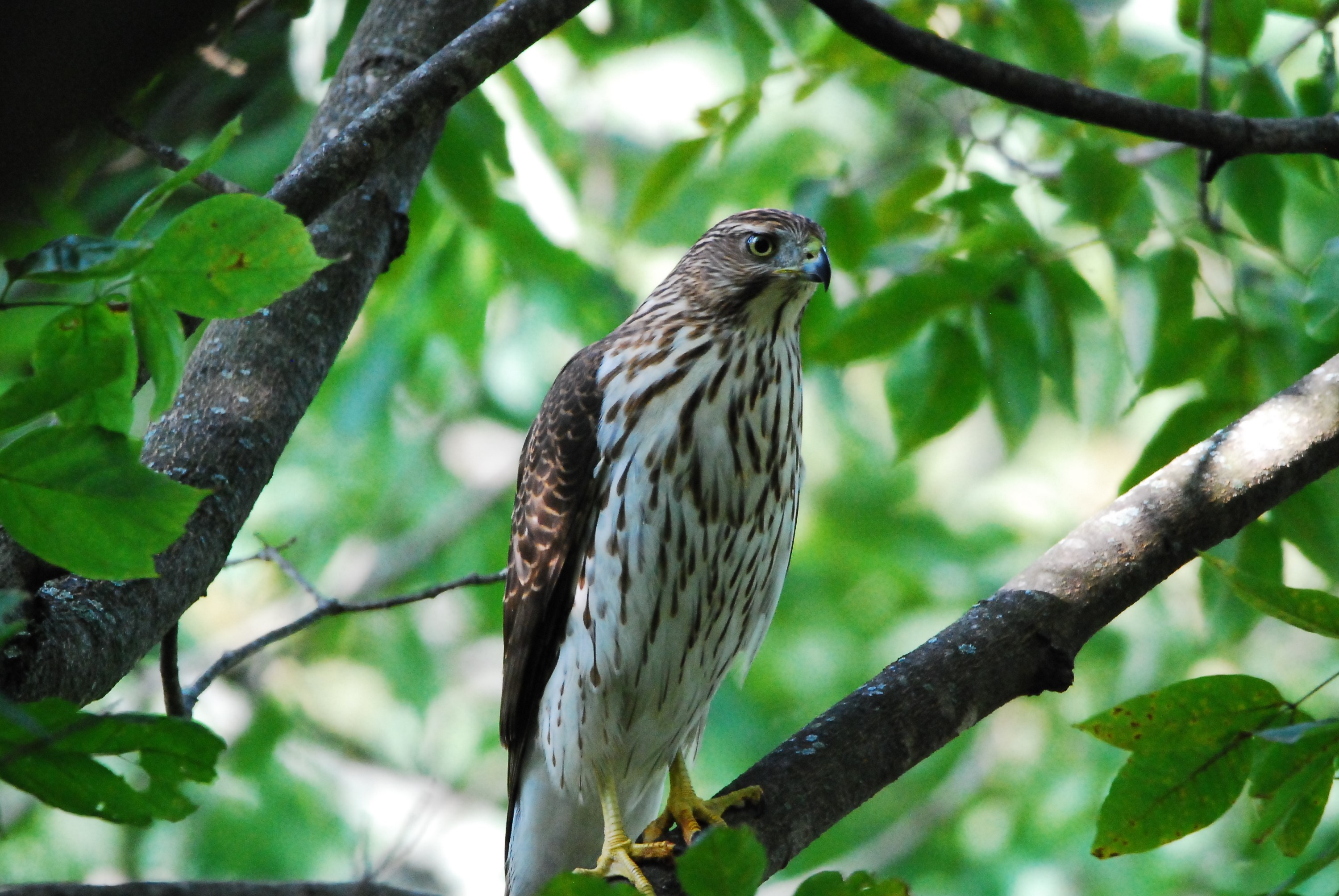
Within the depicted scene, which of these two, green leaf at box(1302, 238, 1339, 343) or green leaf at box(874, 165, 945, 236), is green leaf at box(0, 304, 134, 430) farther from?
green leaf at box(874, 165, 945, 236)

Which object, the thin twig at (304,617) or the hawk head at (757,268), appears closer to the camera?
the thin twig at (304,617)

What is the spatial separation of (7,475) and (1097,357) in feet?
16.5

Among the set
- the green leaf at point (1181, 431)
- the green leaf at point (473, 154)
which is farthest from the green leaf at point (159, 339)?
the green leaf at point (1181, 431)

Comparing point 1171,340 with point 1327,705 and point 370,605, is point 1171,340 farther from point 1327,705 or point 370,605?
point 1327,705

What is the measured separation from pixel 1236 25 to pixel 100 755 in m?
3.93

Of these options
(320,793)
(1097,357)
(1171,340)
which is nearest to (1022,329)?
(1171,340)

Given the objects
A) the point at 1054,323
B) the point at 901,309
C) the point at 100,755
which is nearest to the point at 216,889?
the point at 100,755

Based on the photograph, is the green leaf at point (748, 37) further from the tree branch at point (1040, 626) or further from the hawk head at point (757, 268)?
the tree branch at point (1040, 626)

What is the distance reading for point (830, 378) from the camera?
696cm

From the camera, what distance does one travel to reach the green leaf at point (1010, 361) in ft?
14.3

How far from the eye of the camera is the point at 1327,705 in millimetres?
7879

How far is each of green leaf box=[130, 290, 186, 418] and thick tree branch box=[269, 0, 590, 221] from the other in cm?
64

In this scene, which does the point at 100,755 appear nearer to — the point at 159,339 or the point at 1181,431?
the point at 159,339

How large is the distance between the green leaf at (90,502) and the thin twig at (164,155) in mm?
1476
